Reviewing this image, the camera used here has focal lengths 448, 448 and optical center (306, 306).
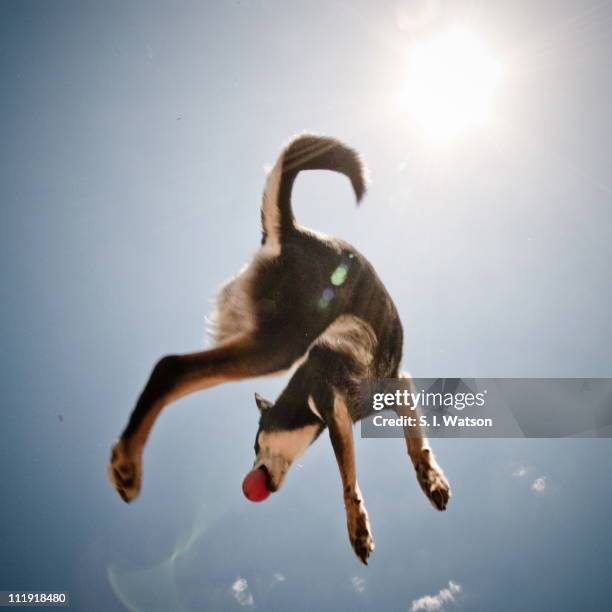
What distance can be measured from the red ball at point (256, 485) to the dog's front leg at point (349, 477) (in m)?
0.58

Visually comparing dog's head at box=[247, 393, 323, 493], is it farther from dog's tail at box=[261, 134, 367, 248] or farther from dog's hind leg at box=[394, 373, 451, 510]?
dog's tail at box=[261, 134, 367, 248]

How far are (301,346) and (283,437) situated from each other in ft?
3.59

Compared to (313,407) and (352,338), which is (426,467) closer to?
(313,407)

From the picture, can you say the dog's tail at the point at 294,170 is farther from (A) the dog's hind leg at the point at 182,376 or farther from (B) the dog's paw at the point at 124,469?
(B) the dog's paw at the point at 124,469

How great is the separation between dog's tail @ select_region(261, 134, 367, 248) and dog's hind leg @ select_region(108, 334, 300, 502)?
3.15 feet

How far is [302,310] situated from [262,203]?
1.05 meters

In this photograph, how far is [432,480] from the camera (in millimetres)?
3303

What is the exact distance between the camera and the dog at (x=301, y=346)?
2693 millimetres

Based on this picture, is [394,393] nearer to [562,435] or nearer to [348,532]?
[348,532]

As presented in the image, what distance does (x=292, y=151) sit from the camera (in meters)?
3.45

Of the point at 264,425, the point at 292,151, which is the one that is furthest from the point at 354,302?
the point at 264,425

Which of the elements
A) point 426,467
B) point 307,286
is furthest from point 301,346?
point 426,467

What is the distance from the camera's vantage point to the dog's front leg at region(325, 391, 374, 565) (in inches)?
113

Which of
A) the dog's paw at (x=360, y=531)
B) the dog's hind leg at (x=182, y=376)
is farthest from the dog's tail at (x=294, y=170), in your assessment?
the dog's paw at (x=360, y=531)
